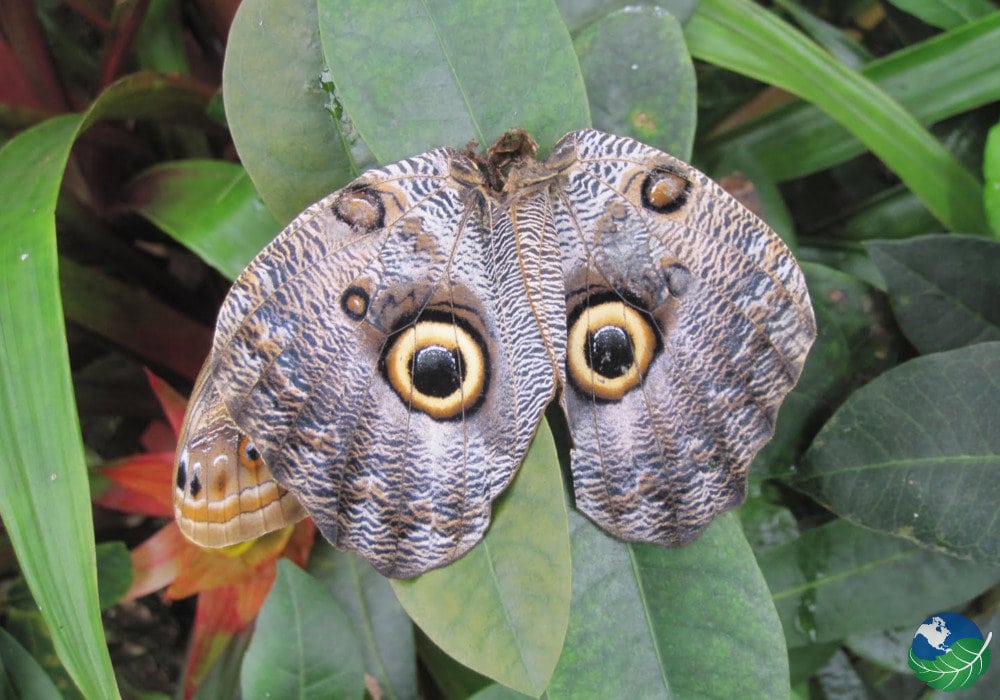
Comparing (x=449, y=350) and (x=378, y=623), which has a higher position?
(x=449, y=350)

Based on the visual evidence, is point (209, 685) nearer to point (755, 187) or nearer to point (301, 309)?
point (301, 309)

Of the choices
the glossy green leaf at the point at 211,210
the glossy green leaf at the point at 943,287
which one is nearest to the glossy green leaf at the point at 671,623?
the glossy green leaf at the point at 943,287

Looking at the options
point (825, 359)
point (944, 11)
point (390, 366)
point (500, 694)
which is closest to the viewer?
point (390, 366)

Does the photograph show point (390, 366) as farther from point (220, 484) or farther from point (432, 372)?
point (220, 484)

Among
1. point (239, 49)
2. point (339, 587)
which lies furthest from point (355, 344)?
point (339, 587)

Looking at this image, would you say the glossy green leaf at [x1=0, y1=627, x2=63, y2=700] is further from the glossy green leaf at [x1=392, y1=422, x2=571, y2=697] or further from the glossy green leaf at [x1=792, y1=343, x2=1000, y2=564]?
the glossy green leaf at [x1=792, y1=343, x2=1000, y2=564]

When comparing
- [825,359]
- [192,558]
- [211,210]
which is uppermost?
[211,210]

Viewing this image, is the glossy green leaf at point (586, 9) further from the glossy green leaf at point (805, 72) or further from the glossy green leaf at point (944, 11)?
the glossy green leaf at point (944, 11)

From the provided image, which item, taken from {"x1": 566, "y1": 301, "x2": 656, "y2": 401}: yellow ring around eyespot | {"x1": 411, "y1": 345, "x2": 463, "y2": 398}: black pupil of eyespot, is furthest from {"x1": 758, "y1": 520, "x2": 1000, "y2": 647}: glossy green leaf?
{"x1": 411, "y1": 345, "x2": 463, "y2": 398}: black pupil of eyespot

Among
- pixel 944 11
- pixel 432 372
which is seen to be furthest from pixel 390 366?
pixel 944 11
